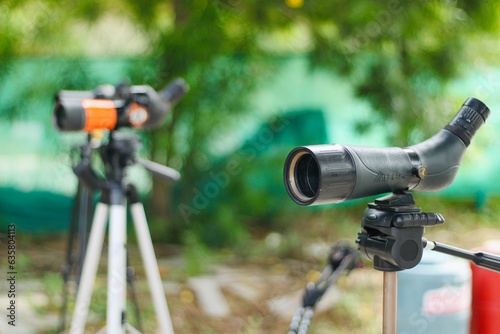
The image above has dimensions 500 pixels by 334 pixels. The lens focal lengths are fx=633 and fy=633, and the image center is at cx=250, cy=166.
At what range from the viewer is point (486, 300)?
219cm

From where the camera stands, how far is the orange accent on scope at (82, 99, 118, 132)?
211 cm

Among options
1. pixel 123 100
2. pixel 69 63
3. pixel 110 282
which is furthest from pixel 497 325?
pixel 69 63

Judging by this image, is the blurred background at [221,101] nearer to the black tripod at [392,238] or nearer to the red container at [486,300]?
the red container at [486,300]

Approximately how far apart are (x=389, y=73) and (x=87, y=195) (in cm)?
194

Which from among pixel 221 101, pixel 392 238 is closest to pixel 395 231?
→ pixel 392 238

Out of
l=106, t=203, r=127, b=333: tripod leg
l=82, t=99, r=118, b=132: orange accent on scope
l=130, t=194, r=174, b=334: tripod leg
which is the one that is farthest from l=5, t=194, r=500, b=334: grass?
l=82, t=99, r=118, b=132: orange accent on scope

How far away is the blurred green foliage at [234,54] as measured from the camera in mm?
3648

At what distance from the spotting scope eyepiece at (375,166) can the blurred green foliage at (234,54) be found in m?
2.15

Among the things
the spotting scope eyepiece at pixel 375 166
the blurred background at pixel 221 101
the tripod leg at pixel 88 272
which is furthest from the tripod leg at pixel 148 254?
the blurred background at pixel 221 101

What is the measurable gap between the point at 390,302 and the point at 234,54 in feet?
9.98

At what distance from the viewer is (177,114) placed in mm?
4258

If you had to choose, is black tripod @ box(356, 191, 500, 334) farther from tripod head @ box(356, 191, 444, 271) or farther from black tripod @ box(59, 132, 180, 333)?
black tripod @ box(59, 132, 180, 333)

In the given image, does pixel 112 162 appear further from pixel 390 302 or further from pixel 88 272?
pixel 390 302

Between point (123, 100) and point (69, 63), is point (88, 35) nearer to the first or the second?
point (69, 63)
